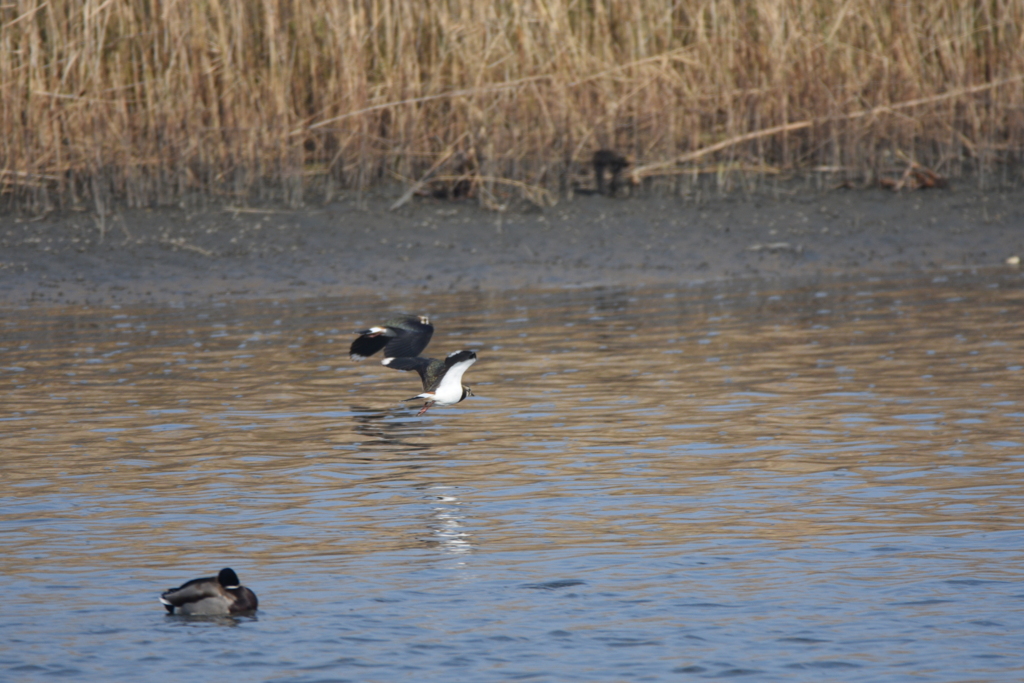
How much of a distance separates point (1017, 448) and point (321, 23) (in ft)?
32.7

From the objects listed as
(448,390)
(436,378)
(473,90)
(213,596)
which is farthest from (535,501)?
(473,90)

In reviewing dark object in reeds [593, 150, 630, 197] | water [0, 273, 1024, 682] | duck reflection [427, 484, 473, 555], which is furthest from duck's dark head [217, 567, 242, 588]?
dark object in reeds [593, 150, 630, 197]

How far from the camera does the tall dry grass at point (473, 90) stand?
1492cm

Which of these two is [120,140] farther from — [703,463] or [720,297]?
[703,463]

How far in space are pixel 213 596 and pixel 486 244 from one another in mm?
9779

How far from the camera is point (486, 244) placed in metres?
14.8

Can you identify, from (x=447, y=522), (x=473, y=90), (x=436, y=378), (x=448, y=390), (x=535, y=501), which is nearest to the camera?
(x=447, y=522)

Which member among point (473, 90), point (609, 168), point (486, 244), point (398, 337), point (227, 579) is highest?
point (473, 90)

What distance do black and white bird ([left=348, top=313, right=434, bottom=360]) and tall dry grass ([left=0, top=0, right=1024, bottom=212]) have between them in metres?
6.64

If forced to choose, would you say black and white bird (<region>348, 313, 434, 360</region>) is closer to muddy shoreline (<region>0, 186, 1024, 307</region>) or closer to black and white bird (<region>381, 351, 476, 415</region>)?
black and white bird (<region>381, 351, 476, 415</region>)

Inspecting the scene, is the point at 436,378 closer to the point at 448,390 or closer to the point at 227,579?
the point at 448,390

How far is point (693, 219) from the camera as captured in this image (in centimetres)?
1528

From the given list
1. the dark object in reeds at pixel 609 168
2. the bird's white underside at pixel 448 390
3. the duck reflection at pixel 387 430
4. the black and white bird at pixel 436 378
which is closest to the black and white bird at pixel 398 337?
the black and white bird at pixel 436 378

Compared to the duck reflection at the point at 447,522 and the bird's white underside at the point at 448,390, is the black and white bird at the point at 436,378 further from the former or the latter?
the duck reflection at the point at 447,522
